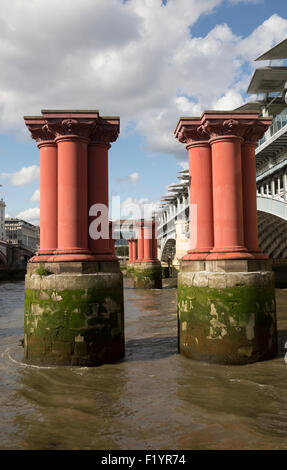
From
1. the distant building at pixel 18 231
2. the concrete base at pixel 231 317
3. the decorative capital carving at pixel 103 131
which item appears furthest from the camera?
the distant building at pixel 18 231

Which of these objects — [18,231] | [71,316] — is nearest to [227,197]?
[71,316]

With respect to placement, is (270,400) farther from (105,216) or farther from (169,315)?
(169,315)

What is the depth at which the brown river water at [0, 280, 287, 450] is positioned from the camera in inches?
204

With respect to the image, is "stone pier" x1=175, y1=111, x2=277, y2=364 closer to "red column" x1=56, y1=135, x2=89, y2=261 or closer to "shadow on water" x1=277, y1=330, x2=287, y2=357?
"shadow on water" x1=277, y1=330, x2=287, y2=357

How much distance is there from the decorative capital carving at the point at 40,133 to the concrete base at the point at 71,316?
2918 mm

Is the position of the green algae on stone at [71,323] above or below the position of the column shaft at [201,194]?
below

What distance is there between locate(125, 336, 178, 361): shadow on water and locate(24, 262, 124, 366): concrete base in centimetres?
97

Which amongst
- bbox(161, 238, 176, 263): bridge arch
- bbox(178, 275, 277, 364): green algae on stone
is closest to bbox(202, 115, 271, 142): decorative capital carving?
bbox(178, 275, 277, 364): green algae on stone

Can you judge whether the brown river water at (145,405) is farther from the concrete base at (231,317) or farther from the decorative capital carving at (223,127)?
the decorative capital carving at (223,127)

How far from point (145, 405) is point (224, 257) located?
3541 millimetres

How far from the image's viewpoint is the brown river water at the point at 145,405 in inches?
204

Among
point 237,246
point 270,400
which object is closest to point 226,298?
point 237,246

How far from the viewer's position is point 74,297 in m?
8.44

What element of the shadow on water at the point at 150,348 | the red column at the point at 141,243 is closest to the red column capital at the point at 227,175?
the shadow on water at the point at 150,348
